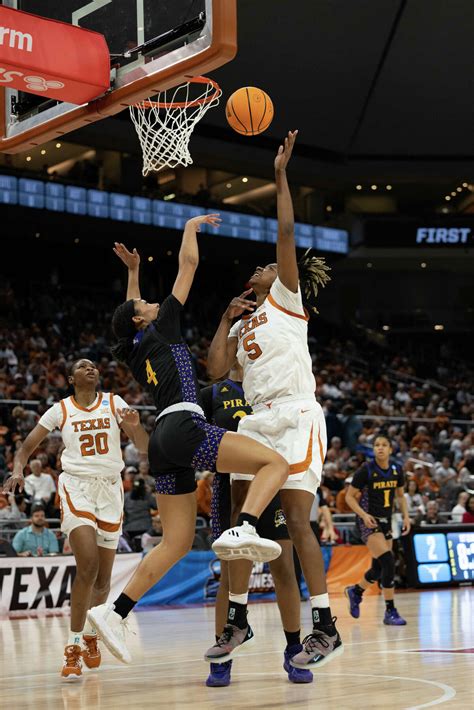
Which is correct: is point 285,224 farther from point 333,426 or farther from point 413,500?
point 333,426

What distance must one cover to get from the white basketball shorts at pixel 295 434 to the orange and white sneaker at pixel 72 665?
78.4 inches

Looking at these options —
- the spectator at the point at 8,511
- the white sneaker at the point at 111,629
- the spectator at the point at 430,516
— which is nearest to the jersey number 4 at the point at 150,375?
the white sneaker at the point at 111,629

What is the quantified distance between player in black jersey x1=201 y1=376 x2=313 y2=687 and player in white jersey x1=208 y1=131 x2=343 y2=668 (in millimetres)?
106

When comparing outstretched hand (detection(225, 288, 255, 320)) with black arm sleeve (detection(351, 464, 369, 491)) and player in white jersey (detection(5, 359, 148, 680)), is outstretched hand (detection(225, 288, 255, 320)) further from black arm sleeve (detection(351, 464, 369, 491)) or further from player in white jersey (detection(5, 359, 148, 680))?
black arm sleeve (detection(351, 464, 369, 491))

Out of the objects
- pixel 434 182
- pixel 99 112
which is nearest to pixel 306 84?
pixel 434 182

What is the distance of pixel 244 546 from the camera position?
5.48 m

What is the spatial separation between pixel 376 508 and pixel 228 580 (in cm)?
569

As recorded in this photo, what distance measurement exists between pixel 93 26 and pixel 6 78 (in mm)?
991

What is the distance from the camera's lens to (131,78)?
23.6 feet

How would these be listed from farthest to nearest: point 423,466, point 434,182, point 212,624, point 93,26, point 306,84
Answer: point 434,182 < point 306,84 < point 423,466 < point 212,624 < point 93,26

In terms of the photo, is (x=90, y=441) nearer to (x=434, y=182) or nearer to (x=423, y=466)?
(x=423, y=466)

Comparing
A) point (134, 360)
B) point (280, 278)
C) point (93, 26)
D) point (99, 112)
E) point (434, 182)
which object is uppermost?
point (434, 182)

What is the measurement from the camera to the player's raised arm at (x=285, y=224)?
6.29m

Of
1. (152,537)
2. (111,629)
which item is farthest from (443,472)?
(111,629)
